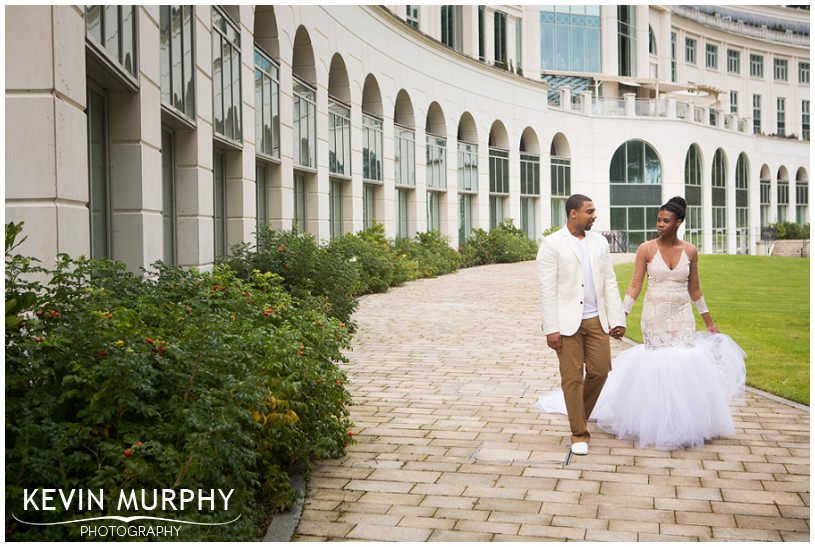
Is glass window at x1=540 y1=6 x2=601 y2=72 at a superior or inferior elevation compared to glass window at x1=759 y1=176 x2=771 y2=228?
superior

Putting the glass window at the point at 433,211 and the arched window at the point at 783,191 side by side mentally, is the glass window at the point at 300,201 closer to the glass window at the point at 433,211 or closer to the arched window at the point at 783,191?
the glass window at the point at 433,211

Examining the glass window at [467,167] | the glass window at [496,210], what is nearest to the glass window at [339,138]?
the glass window at [467,167]

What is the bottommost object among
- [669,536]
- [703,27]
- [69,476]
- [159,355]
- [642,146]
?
[669,536]

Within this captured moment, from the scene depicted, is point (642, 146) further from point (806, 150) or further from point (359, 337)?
point (359, 337)

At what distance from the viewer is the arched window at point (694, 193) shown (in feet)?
181

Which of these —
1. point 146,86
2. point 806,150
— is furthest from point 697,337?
point 806,150

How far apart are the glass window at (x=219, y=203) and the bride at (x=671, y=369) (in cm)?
1015

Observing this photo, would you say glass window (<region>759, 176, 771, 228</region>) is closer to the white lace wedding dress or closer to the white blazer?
the white lace wedding dress

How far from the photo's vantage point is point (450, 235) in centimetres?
3700

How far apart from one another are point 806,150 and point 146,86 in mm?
69102

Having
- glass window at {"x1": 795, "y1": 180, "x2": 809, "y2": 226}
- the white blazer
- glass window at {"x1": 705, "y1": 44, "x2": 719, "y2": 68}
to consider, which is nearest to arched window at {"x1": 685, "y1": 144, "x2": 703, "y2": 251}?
glass window at {"x1": 705, "y1": 44, "x2": 719, "y2": 68}

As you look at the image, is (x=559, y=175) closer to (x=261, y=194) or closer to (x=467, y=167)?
(x=467, y=167)

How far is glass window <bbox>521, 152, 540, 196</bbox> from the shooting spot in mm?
45312

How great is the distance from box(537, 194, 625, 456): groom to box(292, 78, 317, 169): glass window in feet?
48.9
